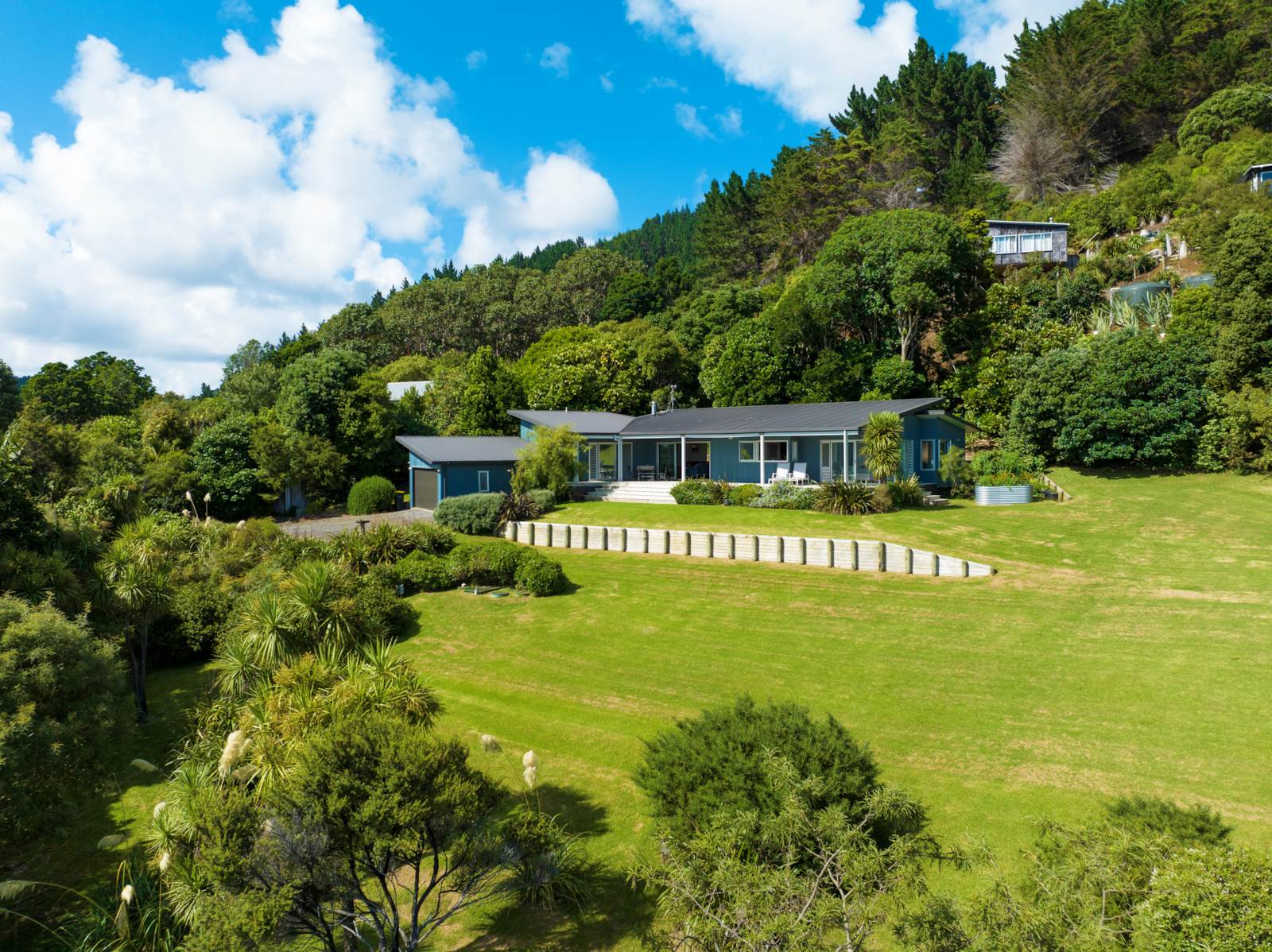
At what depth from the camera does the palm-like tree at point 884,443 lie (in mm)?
25562

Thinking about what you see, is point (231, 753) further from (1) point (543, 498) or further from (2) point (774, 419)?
(2) point (774, 419)

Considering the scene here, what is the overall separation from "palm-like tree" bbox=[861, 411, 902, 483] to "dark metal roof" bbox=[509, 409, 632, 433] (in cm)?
1469

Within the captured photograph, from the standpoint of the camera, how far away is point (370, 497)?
31.7 meters

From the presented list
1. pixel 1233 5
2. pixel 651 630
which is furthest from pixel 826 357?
pixel 1233 5

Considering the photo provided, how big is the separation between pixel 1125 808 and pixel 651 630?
10144 millimetres

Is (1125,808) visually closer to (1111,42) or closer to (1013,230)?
(1013,230)

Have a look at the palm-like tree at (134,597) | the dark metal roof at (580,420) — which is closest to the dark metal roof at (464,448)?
the dark metal roof at (580,420)

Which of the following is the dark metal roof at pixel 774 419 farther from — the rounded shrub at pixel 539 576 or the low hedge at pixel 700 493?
the rounded shrub at pixel 539 576

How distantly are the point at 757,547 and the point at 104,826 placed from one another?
16.4 m

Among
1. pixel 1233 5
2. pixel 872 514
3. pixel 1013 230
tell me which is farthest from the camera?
pixel 1233 5

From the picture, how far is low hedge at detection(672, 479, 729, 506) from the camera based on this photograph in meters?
28.6

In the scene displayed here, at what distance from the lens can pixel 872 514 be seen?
78.7 ft

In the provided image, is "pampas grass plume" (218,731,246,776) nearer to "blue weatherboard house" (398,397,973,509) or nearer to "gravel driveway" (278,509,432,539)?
"gravel driveway" (278,509,432,539)

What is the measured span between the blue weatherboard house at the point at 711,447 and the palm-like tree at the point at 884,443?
2.03m
